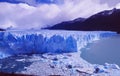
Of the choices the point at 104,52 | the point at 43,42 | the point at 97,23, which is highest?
the point at 97,23

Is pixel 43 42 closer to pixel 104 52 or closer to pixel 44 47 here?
pixel 44 47

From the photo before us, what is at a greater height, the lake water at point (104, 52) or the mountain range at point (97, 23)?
the mountain range at point (97, 23)

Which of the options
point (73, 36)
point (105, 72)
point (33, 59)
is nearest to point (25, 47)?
point (33, 59)

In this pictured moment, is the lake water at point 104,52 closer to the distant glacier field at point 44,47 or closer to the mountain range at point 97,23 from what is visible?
the distant glacier field at point 44,47

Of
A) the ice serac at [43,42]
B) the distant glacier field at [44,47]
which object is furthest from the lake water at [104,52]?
the ice serac at [43,42]

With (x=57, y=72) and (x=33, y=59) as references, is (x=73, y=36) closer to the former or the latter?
(x=33, y=59)

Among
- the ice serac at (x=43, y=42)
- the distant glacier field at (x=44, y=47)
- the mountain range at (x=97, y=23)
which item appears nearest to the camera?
the distant glacier field at (x=44, y=47)

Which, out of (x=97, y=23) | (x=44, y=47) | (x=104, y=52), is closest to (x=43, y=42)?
(x=44, y=47)
